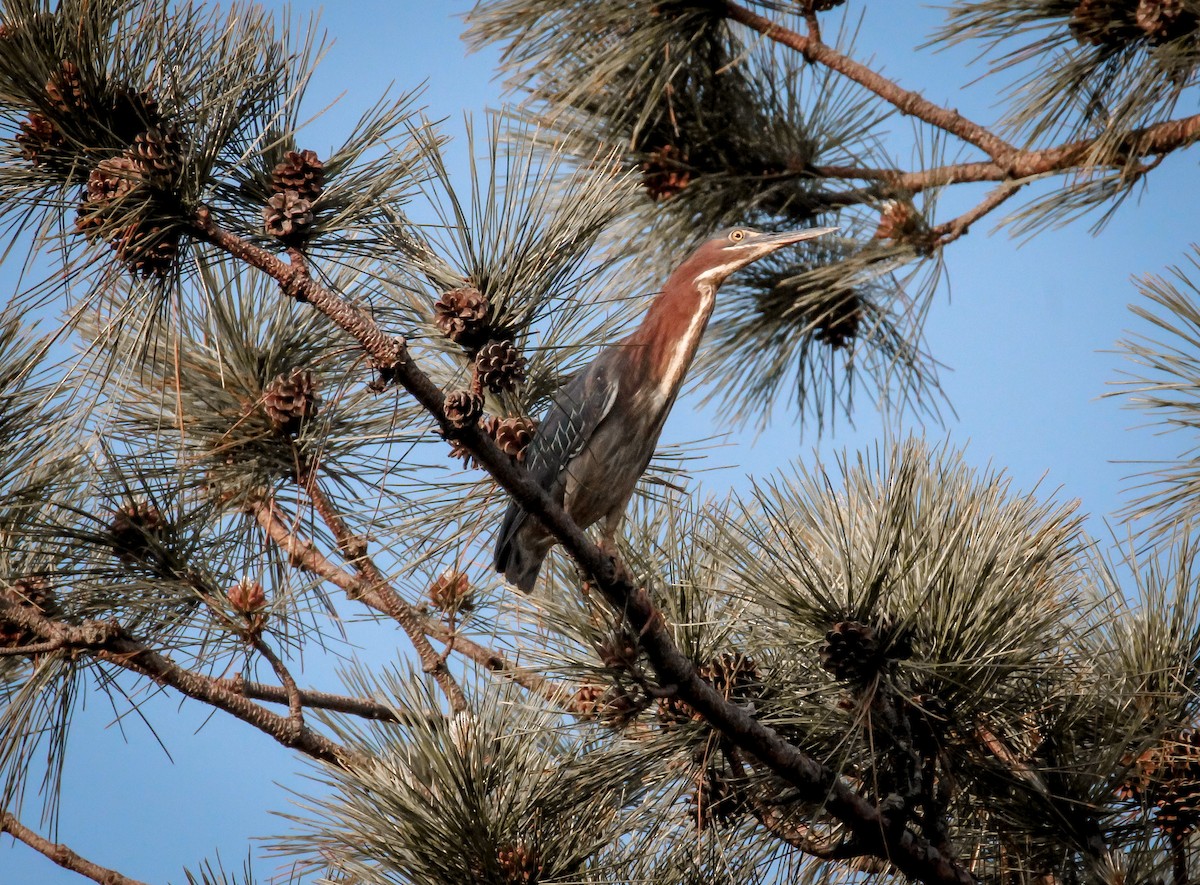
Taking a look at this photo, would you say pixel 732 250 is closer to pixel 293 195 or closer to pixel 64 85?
pixel 293 195

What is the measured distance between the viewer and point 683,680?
190cm

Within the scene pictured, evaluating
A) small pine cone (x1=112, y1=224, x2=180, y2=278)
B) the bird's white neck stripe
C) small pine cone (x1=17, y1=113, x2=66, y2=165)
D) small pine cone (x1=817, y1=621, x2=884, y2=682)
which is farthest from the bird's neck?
small pine cone (x1=17, y1=113, x2=66, y2=165)

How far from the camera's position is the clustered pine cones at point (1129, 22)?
2.57 meters

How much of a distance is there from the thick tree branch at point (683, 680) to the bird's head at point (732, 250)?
45.9 inches

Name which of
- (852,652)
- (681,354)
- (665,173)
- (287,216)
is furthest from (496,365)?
(665,173)

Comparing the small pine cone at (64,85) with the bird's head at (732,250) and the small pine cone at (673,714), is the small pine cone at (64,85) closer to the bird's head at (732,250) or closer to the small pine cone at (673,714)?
the small pine cone at (673,714)

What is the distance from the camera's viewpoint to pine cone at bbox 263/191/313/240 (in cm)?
178

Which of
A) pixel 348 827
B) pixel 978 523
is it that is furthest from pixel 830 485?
pixel 348 827

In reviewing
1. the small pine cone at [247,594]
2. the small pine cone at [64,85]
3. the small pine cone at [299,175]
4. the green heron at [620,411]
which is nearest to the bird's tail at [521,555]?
the green heron at [620,411]

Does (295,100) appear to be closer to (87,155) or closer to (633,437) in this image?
(87,155)

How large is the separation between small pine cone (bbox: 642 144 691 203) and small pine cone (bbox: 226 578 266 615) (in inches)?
62.5

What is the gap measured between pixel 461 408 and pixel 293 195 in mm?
444

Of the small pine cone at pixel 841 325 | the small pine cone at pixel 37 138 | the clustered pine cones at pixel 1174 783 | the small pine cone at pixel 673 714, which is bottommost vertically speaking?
the clustered pine cones at pixel 1174 783

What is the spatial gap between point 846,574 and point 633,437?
0.93 meters
